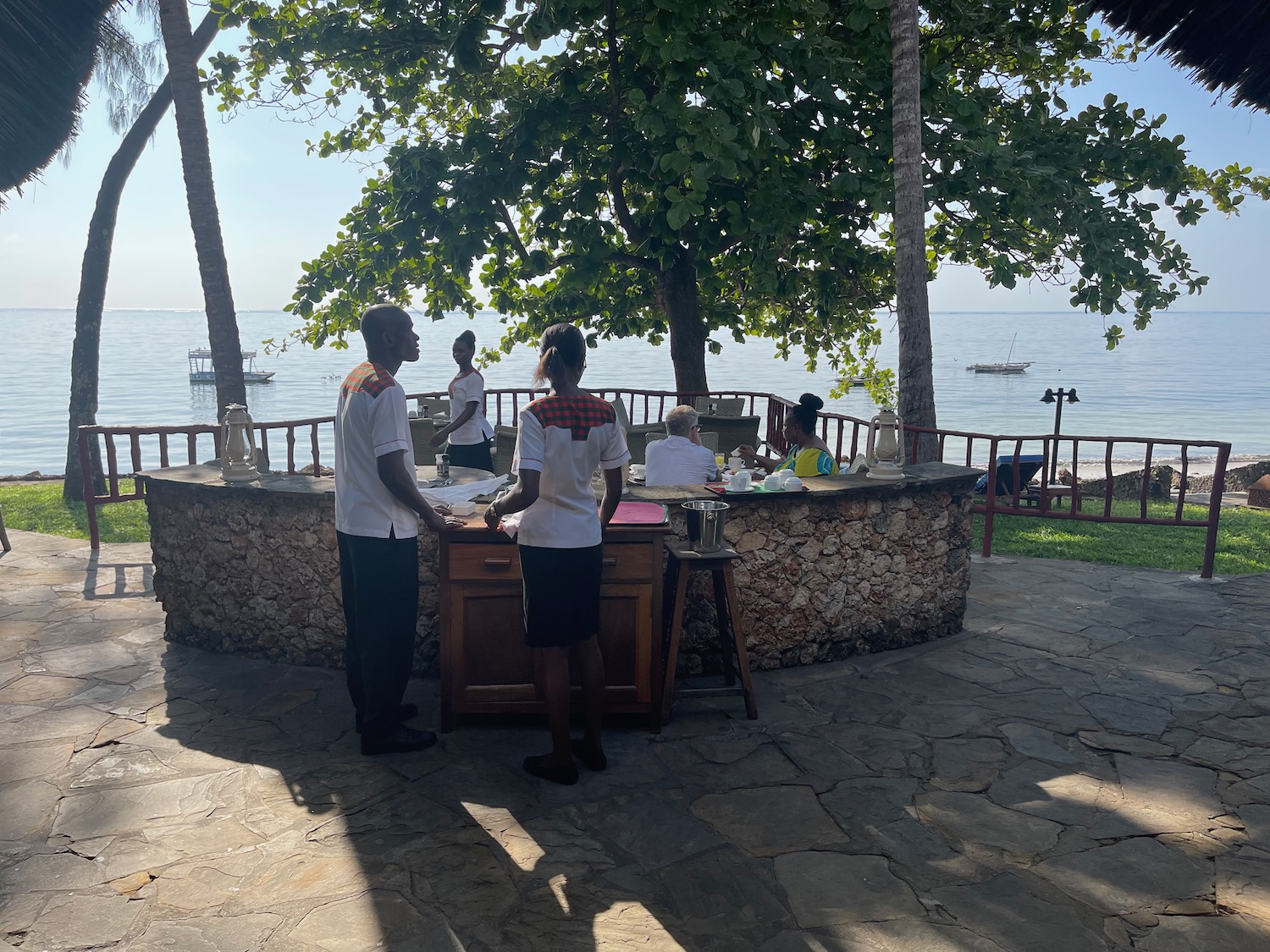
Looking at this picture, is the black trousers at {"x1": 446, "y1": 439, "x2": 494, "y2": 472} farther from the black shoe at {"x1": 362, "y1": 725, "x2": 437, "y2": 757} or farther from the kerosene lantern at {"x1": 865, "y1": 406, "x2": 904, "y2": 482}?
the black shoe at {"x1": 362, "y1": 725, "x2": 437, "y2": 757}

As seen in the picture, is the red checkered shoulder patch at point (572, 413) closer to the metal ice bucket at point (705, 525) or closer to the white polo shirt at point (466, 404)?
the metal ice bucket at point (705, 525)

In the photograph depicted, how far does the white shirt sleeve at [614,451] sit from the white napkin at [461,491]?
1.15 m

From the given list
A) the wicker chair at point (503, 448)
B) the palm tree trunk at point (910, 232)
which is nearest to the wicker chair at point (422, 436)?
the wicker chair at point (503, 448)

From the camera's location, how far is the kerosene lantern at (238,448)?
18.0 feet

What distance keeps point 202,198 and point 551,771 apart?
26.1 feet

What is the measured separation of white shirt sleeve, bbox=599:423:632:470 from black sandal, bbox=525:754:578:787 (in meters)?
1.32

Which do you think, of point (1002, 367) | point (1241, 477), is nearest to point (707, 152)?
point (1241, 477)

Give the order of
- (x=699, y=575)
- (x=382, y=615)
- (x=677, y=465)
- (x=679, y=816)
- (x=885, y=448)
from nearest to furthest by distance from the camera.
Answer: (x=679, y=816), (x=382, y=615), (x=699, y=575), (x=885, y=448), (x=677, y=465)

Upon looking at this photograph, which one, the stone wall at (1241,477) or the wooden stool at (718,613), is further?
the stone wall at (1241,477)

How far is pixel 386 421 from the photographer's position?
404 cm

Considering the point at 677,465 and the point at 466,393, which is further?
the point at 466,393

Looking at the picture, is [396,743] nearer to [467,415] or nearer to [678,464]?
[678,464]

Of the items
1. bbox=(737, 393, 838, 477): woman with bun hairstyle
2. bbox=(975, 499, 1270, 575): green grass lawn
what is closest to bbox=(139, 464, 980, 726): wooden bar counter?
bbox=(737, 393, 838, 477): woman with bun hairstyle

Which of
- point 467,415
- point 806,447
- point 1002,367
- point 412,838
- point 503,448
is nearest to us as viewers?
point 412,838
